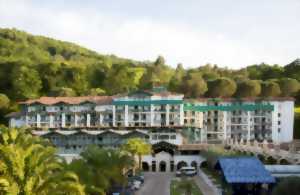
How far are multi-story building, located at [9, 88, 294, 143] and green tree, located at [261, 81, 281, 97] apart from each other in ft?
37.9

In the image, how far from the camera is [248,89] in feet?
334

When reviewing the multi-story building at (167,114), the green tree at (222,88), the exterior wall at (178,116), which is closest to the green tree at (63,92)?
the multi-story building at (167,114)

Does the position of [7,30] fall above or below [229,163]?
above

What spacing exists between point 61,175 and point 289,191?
11.7m

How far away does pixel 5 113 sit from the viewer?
315 feet

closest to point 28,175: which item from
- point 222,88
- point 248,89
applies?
point 222,88

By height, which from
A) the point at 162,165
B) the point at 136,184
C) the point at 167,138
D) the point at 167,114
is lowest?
the point at 162,165

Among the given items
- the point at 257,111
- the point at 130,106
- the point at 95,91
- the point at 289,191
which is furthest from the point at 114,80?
the point at 289,191

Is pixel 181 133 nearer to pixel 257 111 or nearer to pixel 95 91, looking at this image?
pixel 257 111

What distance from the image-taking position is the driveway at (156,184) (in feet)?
159

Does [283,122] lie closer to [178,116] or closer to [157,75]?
[178,116]

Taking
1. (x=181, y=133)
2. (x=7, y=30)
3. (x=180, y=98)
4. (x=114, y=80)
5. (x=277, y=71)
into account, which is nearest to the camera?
(x=181, y=133)

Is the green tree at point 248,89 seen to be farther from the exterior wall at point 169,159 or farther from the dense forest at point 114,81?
the exterior wall at point 169,159

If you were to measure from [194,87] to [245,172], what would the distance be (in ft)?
227
